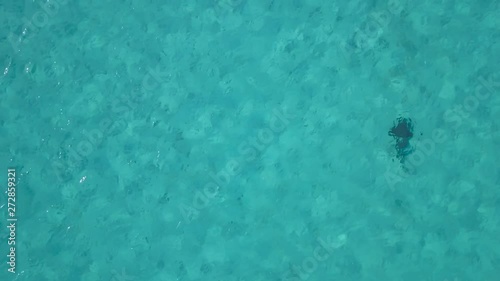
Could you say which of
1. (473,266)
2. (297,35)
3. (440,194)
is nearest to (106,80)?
(297,35)

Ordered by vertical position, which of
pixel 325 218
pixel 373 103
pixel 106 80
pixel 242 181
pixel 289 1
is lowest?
pixel 325 218

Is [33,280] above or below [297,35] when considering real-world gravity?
below

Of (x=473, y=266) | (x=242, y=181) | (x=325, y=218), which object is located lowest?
(x=473, y=266)

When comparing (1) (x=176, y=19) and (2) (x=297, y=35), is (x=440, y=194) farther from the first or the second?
(1) (x=176, y=19)

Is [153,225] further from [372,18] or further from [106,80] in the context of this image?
[372,18]

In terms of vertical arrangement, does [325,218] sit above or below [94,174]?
below

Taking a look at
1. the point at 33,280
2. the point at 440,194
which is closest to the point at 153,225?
the point at 33,280
